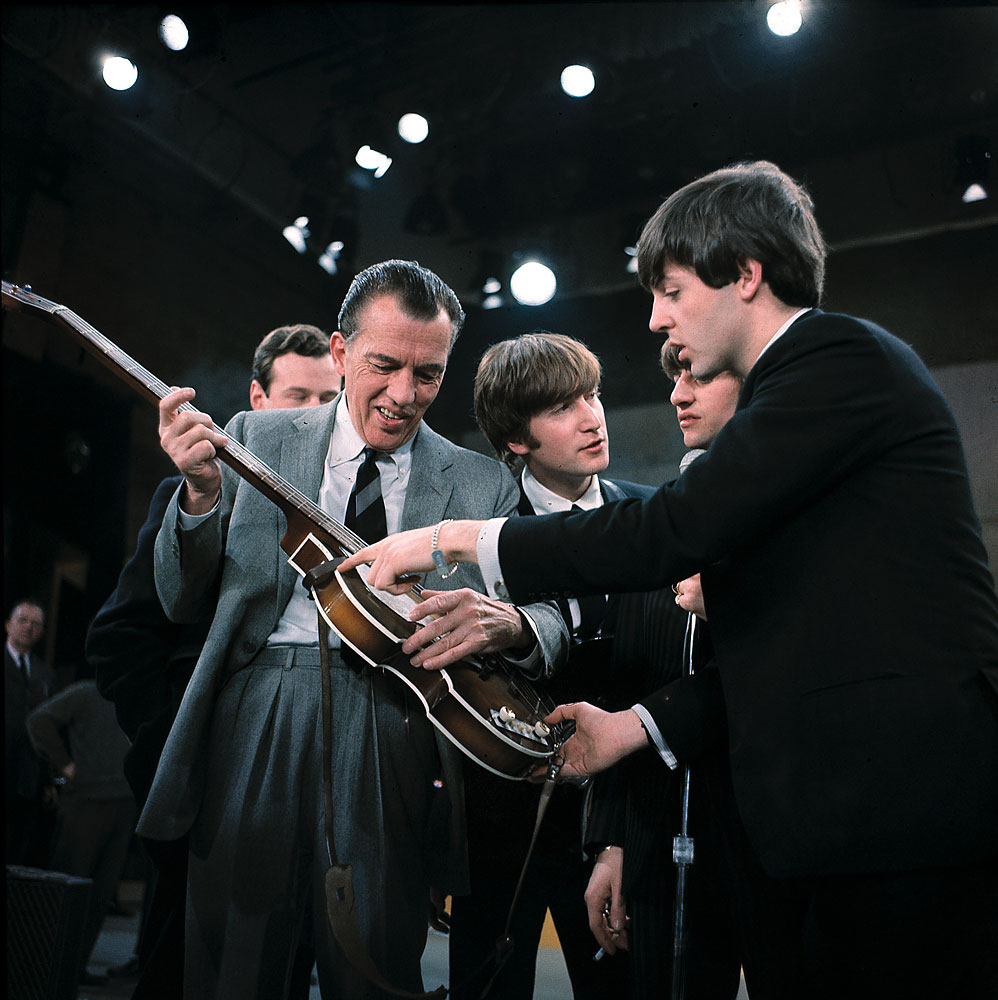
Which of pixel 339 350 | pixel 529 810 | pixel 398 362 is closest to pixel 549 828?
pixel 529 810

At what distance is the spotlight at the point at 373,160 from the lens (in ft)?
10.9

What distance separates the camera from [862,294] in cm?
321

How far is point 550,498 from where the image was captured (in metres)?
2.31

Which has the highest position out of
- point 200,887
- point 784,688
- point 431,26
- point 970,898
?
point 431,26

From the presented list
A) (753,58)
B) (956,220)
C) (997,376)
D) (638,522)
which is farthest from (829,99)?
(638,522)

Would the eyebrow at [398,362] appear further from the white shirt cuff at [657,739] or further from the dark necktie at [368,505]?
the white shirt cuff at [657,739]

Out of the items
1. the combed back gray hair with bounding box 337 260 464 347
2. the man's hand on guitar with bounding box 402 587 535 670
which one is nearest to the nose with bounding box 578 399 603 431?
the combed back gray hair with bounding box 337 260 464 347

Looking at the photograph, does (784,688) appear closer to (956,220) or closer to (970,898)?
(970,898)

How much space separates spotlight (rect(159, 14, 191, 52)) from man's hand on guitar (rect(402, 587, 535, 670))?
2320 millimetres

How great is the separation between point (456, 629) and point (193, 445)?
0.61 meters

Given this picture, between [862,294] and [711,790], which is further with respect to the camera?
[862,294]

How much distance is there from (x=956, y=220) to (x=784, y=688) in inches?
91.0

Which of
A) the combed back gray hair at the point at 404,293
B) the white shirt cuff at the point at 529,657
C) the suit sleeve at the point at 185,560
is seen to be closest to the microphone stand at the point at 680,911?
the white shirt cuff at the point at 529,657

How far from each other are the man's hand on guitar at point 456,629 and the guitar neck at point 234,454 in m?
0.22
